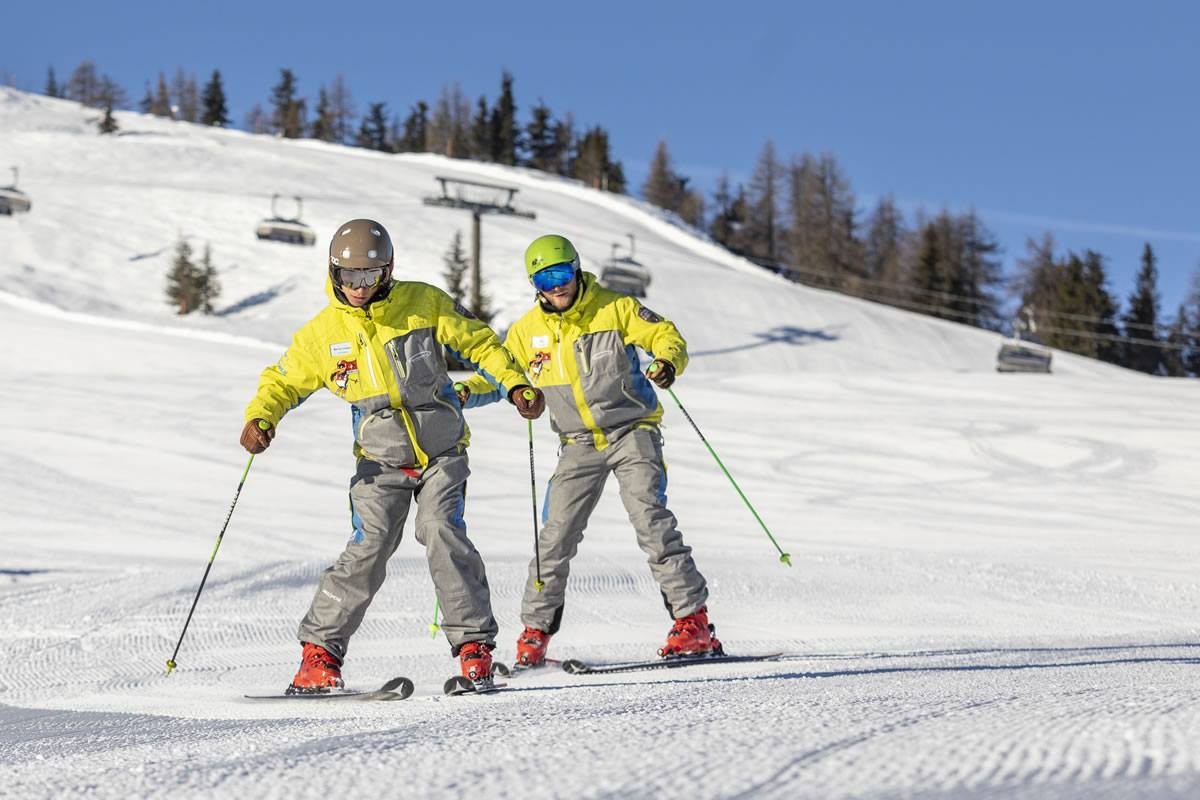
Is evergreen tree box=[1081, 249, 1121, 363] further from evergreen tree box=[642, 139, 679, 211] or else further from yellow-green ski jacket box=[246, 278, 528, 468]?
yellow-green ski jacket box=[246, 278, 528, 468]

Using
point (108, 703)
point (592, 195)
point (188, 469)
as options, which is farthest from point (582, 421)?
point (592, 195)

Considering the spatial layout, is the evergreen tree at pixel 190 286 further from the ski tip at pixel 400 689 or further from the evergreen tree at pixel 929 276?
the ski tip at pixel 400 689

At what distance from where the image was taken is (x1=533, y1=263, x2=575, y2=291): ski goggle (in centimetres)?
511

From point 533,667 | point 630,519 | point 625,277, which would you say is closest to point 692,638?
point 630,519

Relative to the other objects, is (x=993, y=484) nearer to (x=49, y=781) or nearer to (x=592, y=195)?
(x=49, y=781)

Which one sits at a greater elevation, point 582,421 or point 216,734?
point 582,421

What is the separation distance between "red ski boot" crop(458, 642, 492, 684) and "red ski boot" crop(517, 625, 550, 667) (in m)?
0.81

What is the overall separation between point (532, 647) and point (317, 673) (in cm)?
107

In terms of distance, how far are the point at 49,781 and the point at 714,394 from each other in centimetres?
1901

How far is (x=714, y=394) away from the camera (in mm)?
21094

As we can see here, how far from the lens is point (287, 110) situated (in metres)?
109

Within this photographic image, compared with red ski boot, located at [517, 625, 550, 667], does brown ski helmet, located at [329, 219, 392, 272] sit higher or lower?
higher

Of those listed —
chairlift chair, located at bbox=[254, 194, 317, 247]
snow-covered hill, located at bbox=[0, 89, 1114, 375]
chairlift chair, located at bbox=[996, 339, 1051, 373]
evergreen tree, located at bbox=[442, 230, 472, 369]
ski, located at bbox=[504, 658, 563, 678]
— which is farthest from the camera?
evergreen tree, located at bbox=[442, 230, 472, 369]

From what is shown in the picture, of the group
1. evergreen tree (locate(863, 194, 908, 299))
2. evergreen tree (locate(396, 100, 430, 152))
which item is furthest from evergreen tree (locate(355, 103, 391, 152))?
evergreen tree (locate(863, 194, 908, 299))
